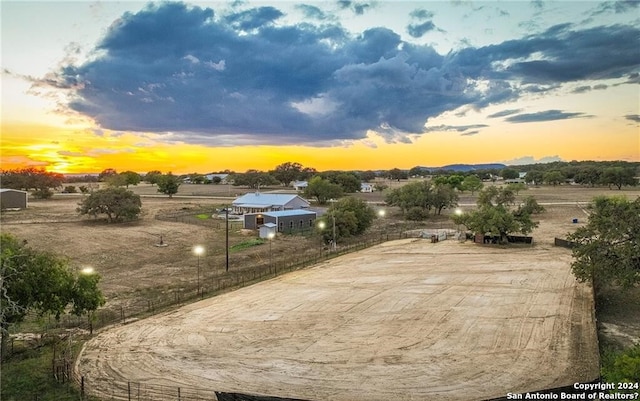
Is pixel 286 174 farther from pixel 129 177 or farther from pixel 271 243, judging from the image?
pixel 271 243

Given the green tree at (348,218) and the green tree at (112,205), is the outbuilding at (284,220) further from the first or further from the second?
the green tree at (112,205)

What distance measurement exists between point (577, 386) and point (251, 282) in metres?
21.5

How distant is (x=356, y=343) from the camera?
19.0m

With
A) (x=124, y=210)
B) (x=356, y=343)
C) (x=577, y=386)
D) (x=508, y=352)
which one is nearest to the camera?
(x=577, y=386)

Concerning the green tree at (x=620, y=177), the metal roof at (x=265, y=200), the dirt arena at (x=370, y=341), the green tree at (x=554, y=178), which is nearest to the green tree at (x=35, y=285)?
the dirt arena at (x=370, y=341)

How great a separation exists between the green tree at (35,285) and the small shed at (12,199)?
6309 cm

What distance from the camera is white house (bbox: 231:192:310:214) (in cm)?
6128

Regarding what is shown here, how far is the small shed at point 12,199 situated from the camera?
69062 mm

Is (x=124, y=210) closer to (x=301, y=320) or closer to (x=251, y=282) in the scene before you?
(x=251, y=282)

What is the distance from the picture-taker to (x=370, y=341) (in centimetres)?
1916

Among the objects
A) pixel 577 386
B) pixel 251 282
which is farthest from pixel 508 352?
pixel 251 282

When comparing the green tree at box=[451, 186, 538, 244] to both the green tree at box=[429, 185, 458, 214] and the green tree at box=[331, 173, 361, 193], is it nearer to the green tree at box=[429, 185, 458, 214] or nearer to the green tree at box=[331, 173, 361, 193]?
the green tree at box=[429, 185, 458, 214]

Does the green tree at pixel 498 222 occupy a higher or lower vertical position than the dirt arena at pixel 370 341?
higher

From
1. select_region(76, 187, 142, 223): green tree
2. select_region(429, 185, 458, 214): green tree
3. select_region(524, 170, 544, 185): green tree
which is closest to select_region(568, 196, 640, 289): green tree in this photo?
select_region(429, 185, 458, 214): green tree
